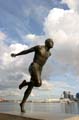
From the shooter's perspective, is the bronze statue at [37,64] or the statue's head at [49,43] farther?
the statue's head at [49,43]

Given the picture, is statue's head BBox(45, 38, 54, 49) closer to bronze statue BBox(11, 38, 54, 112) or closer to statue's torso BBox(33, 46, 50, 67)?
bronze statue BBox(11, 38, 54, 112)

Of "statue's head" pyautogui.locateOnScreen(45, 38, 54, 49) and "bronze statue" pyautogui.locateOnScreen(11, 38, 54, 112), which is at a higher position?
"statue's head" pyautogui.locateOnScreen(45, 38, 54, 49)

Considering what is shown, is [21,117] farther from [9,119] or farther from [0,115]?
[0,115]

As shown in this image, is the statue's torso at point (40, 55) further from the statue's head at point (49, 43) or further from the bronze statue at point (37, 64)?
the statue's head at point (49, 43)

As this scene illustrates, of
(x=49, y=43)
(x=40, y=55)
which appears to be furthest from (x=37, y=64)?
(x=49, y=43)

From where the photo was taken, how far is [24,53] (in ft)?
41.5

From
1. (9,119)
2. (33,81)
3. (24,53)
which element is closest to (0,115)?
(9,119)

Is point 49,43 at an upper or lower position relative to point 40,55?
upper

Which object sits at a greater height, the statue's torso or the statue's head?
the statue's head

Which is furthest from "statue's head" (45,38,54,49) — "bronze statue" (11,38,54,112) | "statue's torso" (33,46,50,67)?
"statue's torso" (33,46,50,67)

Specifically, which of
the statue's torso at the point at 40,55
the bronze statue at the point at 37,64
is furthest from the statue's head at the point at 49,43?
the statue's torso at the point at 40,55

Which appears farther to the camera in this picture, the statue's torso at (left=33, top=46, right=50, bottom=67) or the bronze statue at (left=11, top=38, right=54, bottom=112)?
the statue's torso at (left=33, top=46, right=50, bottom=67)

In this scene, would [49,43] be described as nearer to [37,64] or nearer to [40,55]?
[40,55]

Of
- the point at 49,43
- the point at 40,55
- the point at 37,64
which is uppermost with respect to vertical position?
the point at 49,43
